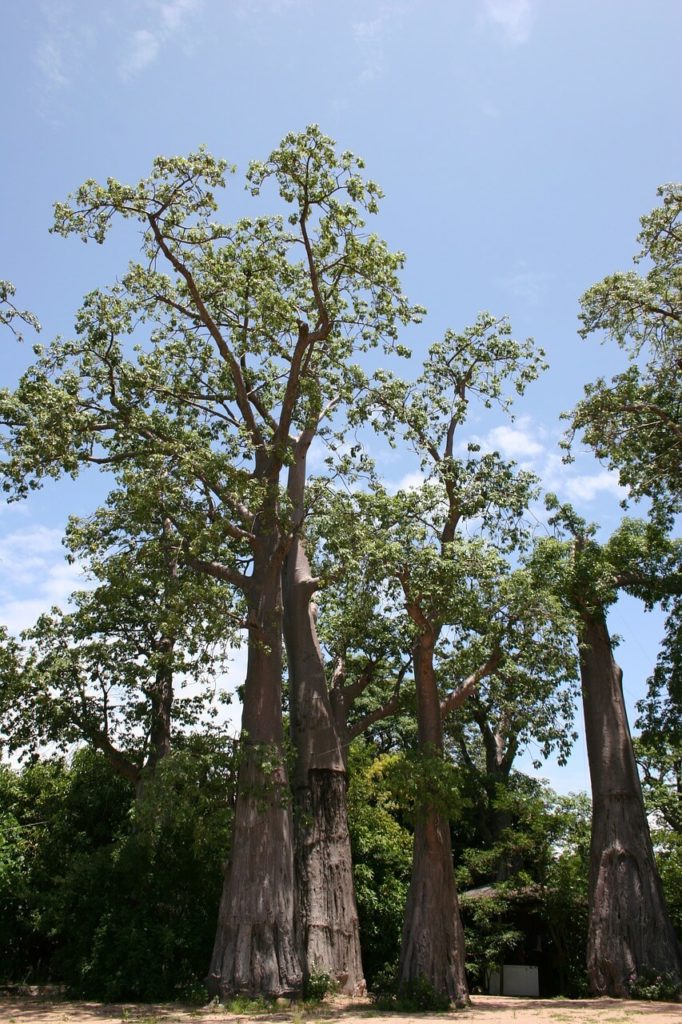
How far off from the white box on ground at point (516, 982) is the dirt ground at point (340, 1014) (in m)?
4.96

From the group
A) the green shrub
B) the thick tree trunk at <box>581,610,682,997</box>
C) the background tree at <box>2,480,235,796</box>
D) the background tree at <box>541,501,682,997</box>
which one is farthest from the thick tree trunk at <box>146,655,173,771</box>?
the green shrub

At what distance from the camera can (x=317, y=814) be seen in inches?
500

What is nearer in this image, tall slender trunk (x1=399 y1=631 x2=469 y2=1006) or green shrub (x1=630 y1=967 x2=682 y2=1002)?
tall slender trunk (x1=399 y1=631 x2=469 y2=1006)

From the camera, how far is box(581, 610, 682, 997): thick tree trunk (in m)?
13.0

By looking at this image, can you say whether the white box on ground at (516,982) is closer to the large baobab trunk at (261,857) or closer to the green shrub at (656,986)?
the green shrub at (656,986)

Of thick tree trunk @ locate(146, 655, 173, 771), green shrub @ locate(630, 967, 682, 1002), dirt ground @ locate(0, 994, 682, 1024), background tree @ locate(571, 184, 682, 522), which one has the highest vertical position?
background tree @ locate(571, 184, 682, 522)

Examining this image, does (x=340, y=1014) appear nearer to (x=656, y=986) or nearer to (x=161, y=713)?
(x=656, y=986)

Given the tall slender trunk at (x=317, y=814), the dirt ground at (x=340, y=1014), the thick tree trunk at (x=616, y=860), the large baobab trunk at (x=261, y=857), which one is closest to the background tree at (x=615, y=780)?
the thick tree trunk at (x=616, y=860)

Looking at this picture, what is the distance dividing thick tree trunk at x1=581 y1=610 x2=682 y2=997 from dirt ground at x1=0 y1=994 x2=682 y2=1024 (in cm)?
107

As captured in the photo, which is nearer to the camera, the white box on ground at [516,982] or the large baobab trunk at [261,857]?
the large baobab trunk at [261,857]

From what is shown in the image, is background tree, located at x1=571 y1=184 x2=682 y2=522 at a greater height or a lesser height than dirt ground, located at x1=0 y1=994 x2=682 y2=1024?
greater

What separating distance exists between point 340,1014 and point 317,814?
296 centimetres

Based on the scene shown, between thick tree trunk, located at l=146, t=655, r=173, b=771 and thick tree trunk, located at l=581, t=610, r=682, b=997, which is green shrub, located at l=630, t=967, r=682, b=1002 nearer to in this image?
thick tree trunk, located at l=581, t=610, r=682, b=997

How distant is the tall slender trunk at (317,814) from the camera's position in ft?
39.1
